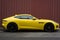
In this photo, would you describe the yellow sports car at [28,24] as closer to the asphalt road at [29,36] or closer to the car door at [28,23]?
the car door at [28,23]

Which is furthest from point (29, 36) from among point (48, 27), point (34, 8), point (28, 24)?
point (34, 8)

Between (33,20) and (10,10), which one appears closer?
(33,20)

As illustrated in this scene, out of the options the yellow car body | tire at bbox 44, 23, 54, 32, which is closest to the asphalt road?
tire at bbox 44, 23, 54, 32

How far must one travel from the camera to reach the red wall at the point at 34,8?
21219 mm

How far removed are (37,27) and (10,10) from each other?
4270 mm

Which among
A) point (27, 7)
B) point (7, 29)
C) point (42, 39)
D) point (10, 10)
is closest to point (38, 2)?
point (27, 7)

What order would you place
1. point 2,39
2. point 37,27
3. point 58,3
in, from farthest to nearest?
point 58,3 → point 37,27 → point 2,39

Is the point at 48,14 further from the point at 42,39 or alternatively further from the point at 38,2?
the point at 42,39

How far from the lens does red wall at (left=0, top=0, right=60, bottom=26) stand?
2122cm

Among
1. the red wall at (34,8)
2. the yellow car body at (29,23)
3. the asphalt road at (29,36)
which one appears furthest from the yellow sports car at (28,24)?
the red wall at (34,8)

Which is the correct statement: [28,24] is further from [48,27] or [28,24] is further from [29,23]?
[48,27]

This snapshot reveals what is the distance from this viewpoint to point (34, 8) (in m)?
21.3

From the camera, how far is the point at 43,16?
2123 centimetres

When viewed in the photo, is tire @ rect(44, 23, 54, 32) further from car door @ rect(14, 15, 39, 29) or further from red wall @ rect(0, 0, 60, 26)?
red wall @ rect(0, 0, 60, 26)
